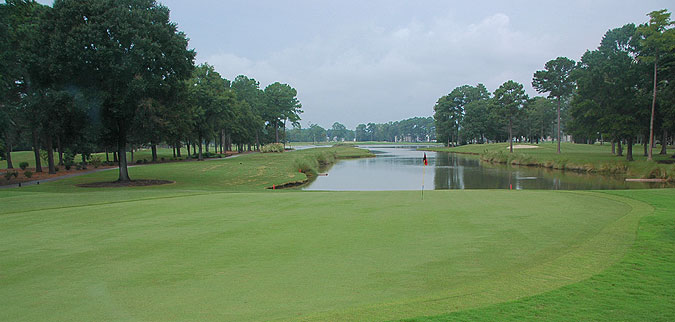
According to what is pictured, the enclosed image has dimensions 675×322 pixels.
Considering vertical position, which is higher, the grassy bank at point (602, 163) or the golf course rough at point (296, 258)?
the golf course rough at point (296, 258)

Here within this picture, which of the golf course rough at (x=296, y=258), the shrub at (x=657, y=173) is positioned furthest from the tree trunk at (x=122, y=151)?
the shrub at (x=657, y=173)

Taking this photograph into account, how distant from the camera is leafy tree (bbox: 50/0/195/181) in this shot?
22812 mm

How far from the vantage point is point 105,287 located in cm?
539

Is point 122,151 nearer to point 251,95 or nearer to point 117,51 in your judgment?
point 117,51

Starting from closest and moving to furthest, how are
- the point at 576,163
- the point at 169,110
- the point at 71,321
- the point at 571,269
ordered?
the point at 71,321 < the point at 571,269 < the point at 169,110 < the point at 576,163

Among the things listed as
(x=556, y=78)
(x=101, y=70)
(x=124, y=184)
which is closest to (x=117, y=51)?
(x=101, y=70)

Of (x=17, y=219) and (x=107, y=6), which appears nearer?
(x=17, y=219)

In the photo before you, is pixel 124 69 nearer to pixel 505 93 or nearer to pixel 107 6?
pixel 107 6

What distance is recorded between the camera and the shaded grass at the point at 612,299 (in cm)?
409

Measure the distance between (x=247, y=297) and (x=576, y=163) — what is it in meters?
45.9

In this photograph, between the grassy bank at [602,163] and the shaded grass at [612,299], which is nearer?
the shaded grass at [612,299]

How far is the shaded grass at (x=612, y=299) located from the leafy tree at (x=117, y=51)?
24100 mm

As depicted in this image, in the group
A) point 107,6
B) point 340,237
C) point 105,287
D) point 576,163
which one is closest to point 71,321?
point 105,287

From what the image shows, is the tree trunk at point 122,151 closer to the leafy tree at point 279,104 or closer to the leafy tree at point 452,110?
the leafy tree at point 279,104
